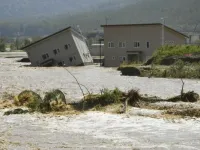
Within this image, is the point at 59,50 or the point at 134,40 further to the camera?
the point at 134,40

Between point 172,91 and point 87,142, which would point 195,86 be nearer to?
point 172,91

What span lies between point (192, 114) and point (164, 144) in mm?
4026

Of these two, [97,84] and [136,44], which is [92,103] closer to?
[97,84]

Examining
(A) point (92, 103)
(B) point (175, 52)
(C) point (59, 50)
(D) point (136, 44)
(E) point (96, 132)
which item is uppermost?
(D) point (136, 44)

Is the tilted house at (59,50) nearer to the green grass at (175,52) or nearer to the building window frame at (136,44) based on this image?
the building window frame at (136,44)

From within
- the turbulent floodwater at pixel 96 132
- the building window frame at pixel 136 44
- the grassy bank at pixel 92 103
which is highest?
the building window frame at pixel 136 44

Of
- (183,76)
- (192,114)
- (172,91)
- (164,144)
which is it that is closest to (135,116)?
(192,114)

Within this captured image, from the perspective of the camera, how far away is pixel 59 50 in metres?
65.0

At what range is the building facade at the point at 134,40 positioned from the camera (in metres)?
64.7

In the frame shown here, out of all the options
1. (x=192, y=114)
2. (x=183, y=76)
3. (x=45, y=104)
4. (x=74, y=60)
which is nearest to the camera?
(x=192, y=114)

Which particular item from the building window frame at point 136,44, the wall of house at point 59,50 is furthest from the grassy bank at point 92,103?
the building window frame at point 136,44

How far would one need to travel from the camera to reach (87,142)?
11.6 metres

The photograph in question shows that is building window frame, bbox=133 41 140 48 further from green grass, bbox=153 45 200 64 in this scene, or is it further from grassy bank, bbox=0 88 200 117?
grassy bank, bbox=0 88 200 117

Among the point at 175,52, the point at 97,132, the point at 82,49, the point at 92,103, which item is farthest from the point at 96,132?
the point at 82,49
